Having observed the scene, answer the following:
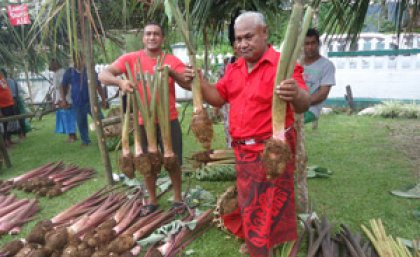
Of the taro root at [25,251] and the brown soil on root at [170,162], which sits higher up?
the brown soil on root at [170,162]

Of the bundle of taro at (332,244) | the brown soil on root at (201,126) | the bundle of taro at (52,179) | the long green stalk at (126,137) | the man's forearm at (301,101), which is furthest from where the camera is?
the bundle of taro at (52,179)

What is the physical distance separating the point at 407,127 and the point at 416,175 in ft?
12.4

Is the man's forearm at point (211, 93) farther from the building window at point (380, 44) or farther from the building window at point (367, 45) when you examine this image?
the building window at point (367, 45)

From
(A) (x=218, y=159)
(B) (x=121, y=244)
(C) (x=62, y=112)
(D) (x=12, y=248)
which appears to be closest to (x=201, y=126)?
(B) (x=121, y=244)

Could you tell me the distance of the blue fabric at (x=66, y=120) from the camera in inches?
277

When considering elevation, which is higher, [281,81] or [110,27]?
[110,27]

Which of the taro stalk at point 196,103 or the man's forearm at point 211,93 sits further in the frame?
the man's forearm at point 211,93

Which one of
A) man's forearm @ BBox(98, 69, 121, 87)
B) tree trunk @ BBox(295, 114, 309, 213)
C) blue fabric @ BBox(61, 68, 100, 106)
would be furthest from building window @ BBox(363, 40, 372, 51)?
man's forearm @ BBox(98, 69, 121, 87)

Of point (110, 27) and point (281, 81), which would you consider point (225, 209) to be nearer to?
point (281, 81)

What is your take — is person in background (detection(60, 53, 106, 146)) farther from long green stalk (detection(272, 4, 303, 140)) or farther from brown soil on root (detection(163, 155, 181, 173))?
long green stalk (detection(272, 4, 303, 140))

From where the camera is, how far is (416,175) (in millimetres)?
4395

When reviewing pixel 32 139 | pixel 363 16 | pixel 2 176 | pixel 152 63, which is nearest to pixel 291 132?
pixel 152 63

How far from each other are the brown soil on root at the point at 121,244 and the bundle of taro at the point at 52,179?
189 centimetres

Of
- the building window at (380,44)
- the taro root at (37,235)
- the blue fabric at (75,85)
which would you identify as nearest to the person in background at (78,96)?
the blue fabric at (75,85)
